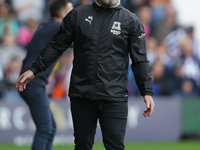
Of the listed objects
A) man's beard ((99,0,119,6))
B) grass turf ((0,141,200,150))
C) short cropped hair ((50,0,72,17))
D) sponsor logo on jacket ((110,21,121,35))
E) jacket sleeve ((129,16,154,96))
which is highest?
short cropped hair ((50,0,72,17))

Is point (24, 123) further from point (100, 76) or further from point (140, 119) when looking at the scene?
point (100, 76)

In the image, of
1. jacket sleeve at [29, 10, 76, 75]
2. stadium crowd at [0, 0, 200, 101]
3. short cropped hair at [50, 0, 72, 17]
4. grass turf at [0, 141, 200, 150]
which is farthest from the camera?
stadium crowd at [0, 0, 200, 101]

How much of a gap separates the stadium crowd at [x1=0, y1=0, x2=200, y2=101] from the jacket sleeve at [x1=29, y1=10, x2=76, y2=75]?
5.69 meters

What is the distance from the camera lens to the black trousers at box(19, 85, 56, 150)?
5215 mm

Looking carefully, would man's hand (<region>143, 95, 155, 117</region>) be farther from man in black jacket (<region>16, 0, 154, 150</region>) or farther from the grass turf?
the grass turf

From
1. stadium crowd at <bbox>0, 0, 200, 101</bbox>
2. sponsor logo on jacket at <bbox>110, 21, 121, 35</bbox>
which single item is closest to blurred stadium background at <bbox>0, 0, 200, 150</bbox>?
stadium crowd at <bbox>0, 0, 200, 101</bbox>

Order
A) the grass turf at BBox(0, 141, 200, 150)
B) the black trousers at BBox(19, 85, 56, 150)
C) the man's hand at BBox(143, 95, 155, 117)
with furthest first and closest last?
the grass turf at BBox(0, 141, 200, 150), the black trousers at BBox(19, 85, 56, 150), the man's hand at BBox(143, 95, 155, 117)

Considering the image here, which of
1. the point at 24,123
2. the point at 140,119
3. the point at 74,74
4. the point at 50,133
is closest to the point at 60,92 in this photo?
the point at 24,123

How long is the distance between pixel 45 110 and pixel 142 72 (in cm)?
168

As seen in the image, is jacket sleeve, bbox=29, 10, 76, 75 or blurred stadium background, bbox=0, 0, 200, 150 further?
blurred stadium background, bbox=0, 0, 200, 150

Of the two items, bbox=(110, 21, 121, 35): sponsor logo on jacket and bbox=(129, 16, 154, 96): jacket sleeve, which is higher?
bbox=(110, 21, 121, 35): sponsor logo on jacket

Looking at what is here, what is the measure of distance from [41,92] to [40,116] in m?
0.32

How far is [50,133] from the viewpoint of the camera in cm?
532

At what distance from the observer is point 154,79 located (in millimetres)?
10656
